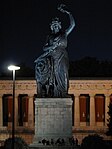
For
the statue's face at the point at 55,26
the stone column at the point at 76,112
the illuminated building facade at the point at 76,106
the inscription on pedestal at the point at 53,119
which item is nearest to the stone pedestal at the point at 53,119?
the inscription on pedestal at the point at 53,119

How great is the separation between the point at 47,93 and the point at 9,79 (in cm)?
6099

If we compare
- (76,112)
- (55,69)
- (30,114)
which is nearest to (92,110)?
(76,112)

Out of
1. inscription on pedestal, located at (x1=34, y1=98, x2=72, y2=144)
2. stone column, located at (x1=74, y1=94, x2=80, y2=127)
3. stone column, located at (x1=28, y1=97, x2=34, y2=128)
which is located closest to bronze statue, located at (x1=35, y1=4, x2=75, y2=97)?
inscription on pedestal, located at (x1=34, y1=98, x2=72, y2=144)

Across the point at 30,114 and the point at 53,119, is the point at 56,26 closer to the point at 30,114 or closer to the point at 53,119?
the point at 53,119

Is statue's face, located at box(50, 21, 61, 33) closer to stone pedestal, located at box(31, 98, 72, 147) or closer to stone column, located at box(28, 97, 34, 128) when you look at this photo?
stone pedestal, located at box(31, 98, 72, 147)

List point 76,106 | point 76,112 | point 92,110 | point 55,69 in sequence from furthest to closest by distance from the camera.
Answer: point 92,110, point 76,112, point 76,106, point 55,69

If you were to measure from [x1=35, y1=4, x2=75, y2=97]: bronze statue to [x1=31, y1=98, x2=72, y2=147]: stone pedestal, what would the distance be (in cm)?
77

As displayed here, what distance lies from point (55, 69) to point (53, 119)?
3.87 meters

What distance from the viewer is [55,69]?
53125 millimetres

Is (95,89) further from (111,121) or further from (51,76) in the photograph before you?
(51,76)

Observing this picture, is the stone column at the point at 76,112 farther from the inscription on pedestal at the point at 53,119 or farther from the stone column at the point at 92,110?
the inscription on pedestal at the point at 53,119

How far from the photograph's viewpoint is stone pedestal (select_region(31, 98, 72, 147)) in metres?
52.0

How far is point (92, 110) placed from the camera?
371ft

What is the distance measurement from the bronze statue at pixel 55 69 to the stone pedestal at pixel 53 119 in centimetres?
77
